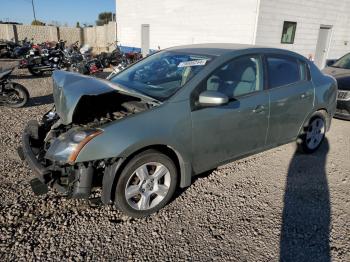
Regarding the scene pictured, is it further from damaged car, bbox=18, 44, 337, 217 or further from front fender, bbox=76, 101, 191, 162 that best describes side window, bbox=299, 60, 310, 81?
front fender, bbox=76, 101, 191, 162

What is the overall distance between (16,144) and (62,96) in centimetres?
229

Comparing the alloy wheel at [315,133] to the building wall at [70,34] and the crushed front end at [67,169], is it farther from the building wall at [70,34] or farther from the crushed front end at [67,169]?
the building wall at [70,34]

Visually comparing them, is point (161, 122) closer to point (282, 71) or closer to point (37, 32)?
point (282, 71)

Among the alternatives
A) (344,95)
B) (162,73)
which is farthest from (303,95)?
(344,95)

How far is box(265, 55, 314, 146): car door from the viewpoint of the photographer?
12.2 ft

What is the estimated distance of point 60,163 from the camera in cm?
261

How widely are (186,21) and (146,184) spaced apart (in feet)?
41.5

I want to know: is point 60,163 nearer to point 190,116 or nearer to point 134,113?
point 134,113

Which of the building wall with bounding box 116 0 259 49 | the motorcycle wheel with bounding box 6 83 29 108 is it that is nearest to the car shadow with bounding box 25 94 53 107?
the motorcycle wheel with bounding box 6 83 29 108

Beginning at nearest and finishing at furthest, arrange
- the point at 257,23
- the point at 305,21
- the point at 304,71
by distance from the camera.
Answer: the point at 304,71 → the point at 257,23 → the point at 305,21

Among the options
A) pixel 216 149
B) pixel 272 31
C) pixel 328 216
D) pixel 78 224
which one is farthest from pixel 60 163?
pixel 272 31

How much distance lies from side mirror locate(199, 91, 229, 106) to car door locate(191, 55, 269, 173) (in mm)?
80

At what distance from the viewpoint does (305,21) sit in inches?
485

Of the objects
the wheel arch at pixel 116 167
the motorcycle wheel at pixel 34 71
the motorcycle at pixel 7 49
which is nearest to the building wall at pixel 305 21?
the motorcycle wheel at pixel 34 71
